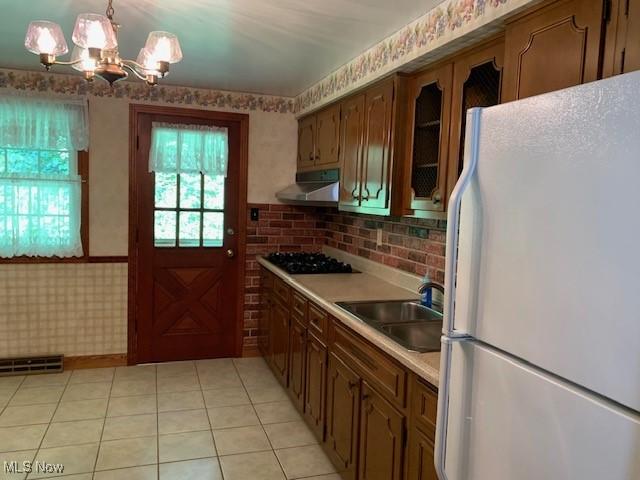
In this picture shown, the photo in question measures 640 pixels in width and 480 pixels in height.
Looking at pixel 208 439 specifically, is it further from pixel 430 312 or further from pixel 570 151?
pixel 570 151

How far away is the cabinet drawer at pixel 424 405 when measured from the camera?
5.41 feet

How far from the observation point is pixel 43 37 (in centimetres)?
186

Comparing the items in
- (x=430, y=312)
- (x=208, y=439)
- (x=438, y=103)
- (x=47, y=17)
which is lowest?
(x=208, y=439)

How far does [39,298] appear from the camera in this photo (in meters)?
3.84

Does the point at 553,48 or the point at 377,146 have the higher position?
the point at 553,48

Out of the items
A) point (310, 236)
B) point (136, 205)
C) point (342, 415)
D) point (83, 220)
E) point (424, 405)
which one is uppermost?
point (136, 205)

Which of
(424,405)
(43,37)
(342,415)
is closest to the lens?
(424,405)

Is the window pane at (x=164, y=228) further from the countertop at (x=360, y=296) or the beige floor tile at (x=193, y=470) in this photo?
the beige floor tile at (x=193, y=470)

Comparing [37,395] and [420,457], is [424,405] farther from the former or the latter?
[37,395]

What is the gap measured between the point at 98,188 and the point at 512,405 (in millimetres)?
3688

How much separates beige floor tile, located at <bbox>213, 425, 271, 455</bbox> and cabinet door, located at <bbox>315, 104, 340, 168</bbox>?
6.09ft

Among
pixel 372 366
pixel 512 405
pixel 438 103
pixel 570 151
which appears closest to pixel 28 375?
pixel 372 366

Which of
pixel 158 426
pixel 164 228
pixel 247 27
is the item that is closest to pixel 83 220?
pixel 164 228

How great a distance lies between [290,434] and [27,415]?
174 centimetres
